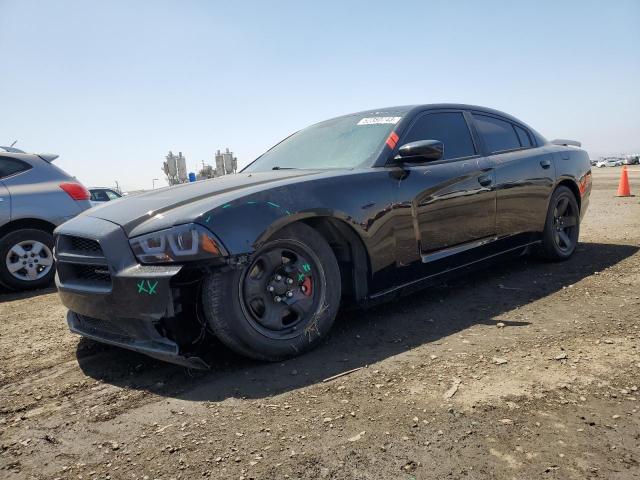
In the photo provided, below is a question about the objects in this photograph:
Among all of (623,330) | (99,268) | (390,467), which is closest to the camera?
(390,467)

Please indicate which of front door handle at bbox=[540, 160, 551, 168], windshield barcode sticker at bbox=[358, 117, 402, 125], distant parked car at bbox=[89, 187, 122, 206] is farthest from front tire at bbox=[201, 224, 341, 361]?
distant parked car at bbox=[89, 187, 122, 206]

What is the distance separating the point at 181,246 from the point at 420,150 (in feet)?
5.63

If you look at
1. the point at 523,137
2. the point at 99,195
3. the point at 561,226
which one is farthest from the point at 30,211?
the point at 99,195

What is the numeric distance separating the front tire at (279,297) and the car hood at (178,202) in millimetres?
331

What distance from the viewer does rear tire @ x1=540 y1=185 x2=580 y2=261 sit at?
4.81 metres

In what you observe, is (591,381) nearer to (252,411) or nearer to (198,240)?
(252,411)

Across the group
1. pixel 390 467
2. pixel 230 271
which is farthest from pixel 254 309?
pixel 390 467

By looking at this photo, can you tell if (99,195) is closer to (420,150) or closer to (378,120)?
(378,120)

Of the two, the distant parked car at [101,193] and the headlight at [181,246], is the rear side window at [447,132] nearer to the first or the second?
the headlight at [181,246]

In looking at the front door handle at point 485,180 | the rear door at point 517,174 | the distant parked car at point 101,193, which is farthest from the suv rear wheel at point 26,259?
the distant parked car at point 101,193

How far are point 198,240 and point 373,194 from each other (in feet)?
3.95

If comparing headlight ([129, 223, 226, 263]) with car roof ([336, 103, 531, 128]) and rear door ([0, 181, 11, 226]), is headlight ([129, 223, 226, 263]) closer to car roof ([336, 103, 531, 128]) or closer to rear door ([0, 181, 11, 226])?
car roof ([336, 103, 531, 128])

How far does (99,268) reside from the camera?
108 inches

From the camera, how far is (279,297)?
2822 mm
